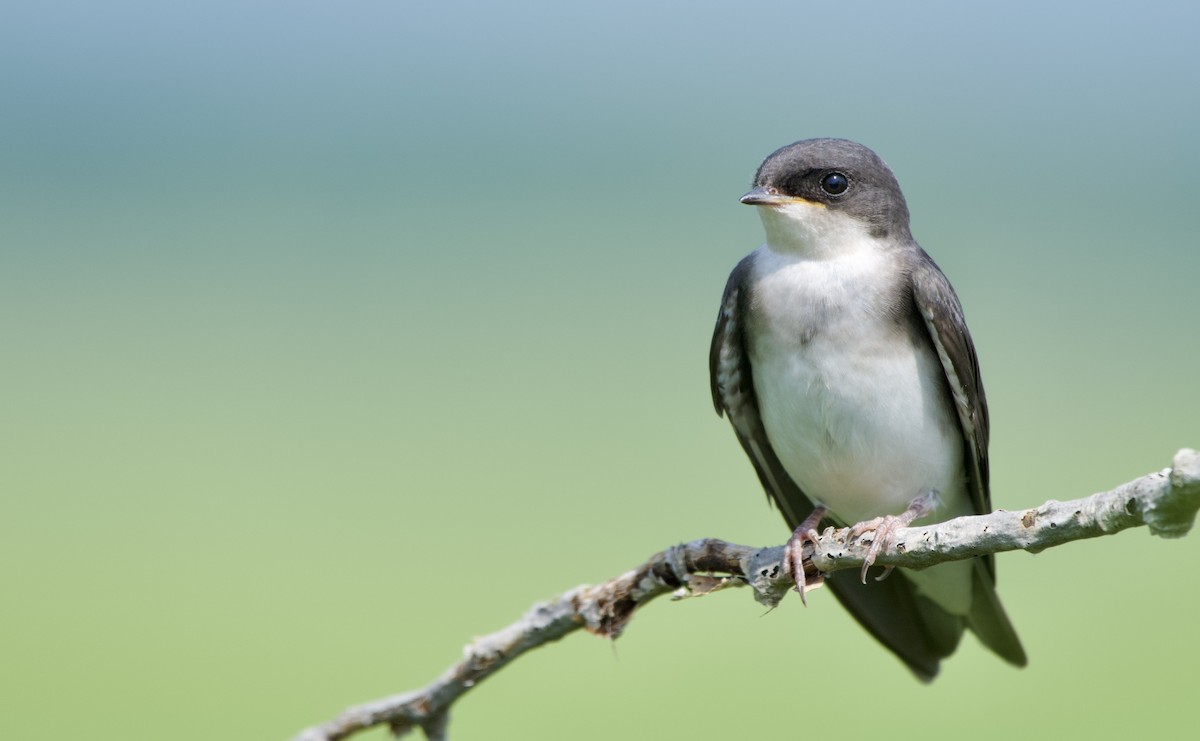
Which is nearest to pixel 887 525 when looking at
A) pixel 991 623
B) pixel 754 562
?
pixel 754 562

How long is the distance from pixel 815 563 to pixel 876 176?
77.8 inches

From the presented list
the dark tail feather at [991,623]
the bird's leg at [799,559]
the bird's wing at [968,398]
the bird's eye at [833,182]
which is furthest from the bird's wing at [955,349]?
the bird's leg at [799,559]

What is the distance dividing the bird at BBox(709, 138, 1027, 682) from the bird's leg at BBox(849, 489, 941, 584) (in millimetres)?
16

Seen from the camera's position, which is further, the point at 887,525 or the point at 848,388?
the point at 848,388

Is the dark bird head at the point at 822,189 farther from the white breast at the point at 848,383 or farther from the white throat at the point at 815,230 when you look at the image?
the white breast at the point at 848,383

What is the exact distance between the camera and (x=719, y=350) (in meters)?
5.41

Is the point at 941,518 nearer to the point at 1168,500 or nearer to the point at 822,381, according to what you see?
the point at 822,381

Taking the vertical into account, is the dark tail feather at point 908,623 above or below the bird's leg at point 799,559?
Result: below

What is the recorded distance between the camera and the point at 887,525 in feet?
13.4

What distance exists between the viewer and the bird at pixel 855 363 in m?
4.95

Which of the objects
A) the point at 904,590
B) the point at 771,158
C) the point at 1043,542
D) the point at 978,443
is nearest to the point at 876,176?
the point at 771,158

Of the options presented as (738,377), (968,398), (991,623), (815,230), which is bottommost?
(991,623)

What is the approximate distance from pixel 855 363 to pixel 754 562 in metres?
1.40

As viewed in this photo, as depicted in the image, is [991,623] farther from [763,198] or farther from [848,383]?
[763,198]
